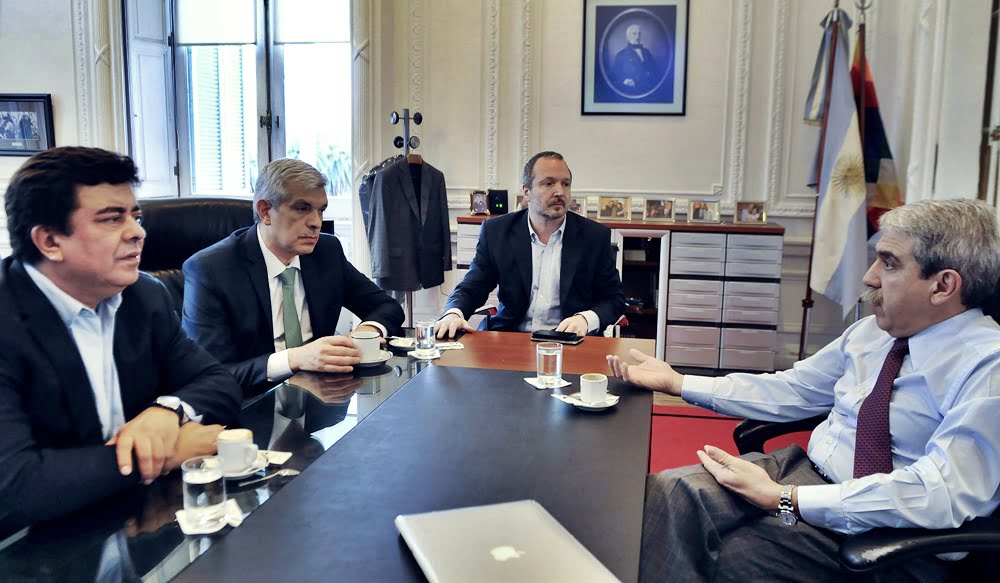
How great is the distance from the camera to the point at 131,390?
4.62 feet

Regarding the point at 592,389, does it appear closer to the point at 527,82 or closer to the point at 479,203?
the point at 479,203

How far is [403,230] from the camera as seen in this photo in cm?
450

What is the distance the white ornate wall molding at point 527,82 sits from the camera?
5.01 metres

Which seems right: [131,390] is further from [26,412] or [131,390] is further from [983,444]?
[983,444]

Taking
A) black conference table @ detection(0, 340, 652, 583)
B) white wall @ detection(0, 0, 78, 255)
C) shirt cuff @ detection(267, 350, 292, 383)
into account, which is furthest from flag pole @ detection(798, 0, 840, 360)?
white wall @ detection(0, 0, 78, 255)

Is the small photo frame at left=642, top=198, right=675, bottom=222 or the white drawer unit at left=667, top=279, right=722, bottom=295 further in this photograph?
the small photo frame at left=642, top=198, right=675, bottom=222

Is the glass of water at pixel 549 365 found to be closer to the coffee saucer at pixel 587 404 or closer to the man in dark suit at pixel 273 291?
the coffee saucer at pixel 587 404

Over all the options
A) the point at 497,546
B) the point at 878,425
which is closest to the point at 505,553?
the point at 497,546

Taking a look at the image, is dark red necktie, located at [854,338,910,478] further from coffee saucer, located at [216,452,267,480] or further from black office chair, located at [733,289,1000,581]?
coffee saucer, located at [216,452,267,480]

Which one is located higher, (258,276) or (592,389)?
(258,276)

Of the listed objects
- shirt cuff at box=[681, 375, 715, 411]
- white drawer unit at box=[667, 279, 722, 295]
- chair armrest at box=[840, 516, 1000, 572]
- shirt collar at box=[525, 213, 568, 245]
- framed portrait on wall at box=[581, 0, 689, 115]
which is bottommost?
chair armrest at box=[840, 516, 1000, 572]

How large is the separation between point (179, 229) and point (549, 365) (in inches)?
53.5

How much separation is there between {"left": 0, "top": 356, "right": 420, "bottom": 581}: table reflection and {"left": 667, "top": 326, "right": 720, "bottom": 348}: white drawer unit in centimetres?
329

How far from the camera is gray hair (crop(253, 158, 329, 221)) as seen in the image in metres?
2.10
